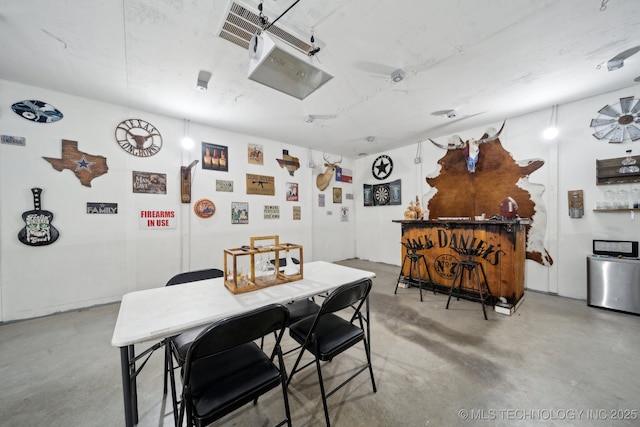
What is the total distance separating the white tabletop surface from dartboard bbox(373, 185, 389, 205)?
422 cm

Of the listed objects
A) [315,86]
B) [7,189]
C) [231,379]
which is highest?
[315,86]

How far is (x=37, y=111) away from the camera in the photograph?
292 centimetres

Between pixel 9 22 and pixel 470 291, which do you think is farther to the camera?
pixel 470 291

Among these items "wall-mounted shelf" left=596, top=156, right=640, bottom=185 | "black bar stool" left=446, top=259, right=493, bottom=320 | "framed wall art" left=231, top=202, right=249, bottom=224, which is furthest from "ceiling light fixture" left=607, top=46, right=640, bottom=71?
"framed wall art" left=231, top=202, right=249, bottom=224

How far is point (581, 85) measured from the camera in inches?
116

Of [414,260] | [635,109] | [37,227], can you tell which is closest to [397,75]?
[414,260]

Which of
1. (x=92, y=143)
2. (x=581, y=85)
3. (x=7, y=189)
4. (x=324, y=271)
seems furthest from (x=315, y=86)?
(x=7, y=189)

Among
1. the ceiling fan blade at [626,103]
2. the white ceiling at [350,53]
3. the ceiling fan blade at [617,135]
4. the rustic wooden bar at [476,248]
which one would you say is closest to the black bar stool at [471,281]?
the rustic wooden bar at [476,248]

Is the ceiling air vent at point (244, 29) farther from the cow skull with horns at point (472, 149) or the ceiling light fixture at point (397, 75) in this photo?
the cow skull with horns at point (472, 149)

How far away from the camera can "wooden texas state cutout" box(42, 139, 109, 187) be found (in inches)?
120

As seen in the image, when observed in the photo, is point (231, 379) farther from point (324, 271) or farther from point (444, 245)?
point (444, 245)

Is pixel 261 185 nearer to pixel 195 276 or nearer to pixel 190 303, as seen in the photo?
pixel 195 276

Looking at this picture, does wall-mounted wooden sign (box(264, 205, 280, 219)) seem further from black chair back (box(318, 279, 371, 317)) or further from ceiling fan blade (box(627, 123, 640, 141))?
ceiling fan blade (box(627, 123, 640, 141))

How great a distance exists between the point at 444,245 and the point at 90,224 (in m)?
5.42
